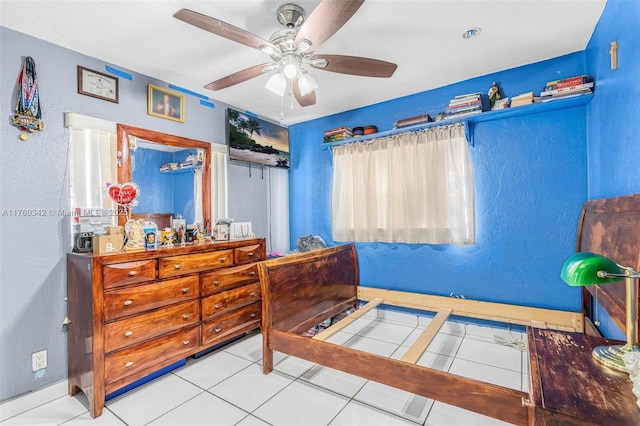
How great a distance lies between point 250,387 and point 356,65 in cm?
258

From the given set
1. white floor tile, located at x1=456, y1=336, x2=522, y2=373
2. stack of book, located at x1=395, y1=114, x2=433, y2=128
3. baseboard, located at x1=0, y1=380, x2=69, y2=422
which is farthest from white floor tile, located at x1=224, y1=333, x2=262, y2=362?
stack of book, located at x1=395, y1=114, x2=433, y2=128

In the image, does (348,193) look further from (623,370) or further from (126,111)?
(623,370)

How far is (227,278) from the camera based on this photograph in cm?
282

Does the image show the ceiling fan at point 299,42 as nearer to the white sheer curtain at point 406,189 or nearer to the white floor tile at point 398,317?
the white sheer curtain at point 406,189

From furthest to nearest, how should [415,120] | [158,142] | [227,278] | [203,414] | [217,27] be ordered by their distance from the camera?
[415,120]
[158,142]
[227,278]
[203,414]
[217,27]

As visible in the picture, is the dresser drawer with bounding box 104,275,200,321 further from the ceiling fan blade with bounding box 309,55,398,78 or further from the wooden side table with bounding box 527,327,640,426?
the wooden side table with bounding box 527,327,640,426

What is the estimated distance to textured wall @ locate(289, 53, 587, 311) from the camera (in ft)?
8.93

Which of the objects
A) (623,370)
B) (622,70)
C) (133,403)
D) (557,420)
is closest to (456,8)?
(622,70)

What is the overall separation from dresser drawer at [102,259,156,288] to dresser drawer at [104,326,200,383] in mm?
495

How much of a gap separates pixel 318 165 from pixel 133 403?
11.0 ft

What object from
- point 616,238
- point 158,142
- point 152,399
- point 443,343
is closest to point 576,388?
point 616,238

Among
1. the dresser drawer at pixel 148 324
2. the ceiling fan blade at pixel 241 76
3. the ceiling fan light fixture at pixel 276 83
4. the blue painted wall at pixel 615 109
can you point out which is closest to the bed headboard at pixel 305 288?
the dresser drawer at pixel 148 324

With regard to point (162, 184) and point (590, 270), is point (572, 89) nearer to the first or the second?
point (590, 270)

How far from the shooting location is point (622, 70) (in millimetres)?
1787
